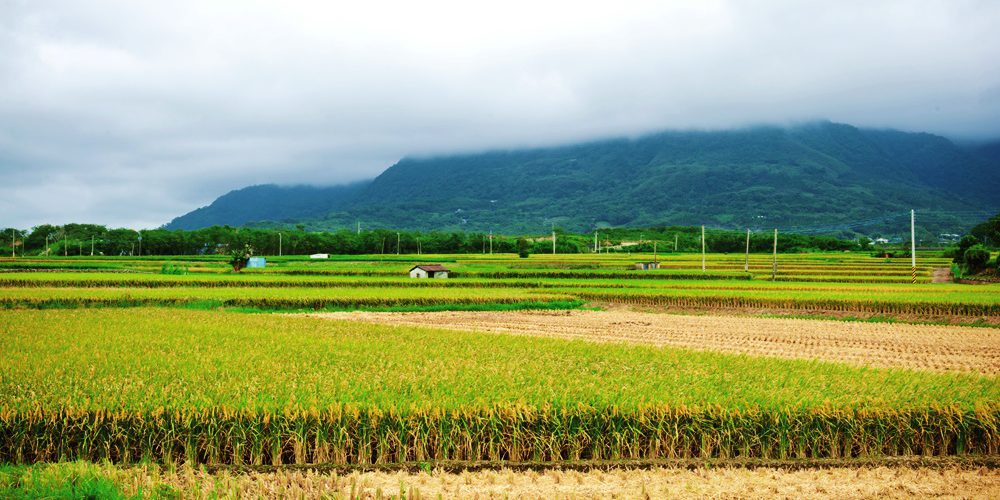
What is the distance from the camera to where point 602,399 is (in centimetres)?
1092

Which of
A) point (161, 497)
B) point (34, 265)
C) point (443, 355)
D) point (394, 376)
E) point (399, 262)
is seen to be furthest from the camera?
point (399, 262)

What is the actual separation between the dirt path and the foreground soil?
197 feet

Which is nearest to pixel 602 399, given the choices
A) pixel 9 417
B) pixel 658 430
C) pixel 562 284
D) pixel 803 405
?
pixel 658 430

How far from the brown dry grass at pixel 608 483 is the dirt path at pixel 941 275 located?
60.3 metres

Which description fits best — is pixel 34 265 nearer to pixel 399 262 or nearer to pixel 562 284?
pixel 399 262

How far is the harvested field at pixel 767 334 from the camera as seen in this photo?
21000mm

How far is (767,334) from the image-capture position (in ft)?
89.0

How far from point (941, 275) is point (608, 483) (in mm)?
75588

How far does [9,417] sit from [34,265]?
72.8 meters

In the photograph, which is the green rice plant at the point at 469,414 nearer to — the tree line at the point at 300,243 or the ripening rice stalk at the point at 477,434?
the ripening rice stalk at the point at 477,434

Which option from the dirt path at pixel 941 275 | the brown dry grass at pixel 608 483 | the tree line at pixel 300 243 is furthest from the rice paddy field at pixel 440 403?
the tree line at pixel 300 243

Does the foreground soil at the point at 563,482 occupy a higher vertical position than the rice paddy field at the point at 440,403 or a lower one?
lower

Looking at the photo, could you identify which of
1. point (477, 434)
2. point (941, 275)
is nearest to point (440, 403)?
point (477, 434)

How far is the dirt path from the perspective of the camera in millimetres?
62544
